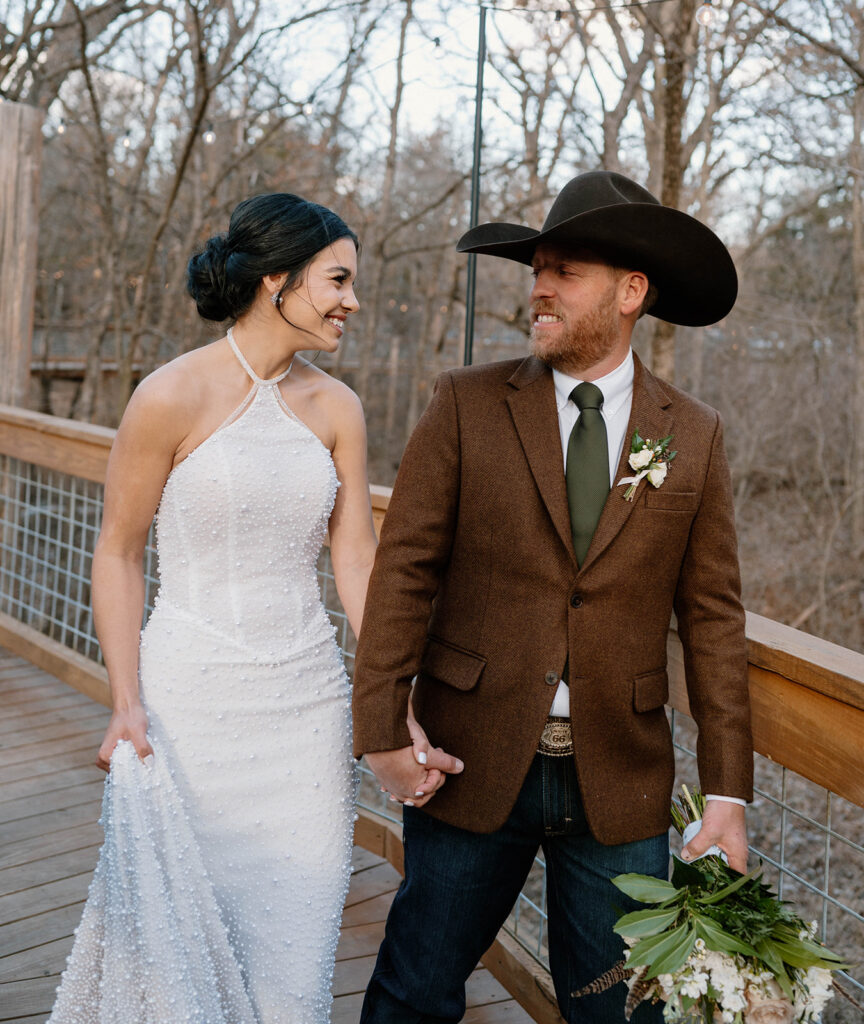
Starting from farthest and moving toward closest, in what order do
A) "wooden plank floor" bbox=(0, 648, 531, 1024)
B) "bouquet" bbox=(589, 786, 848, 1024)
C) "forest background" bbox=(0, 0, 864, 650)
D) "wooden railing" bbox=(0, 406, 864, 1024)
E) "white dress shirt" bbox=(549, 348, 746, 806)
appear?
1. "forest background" bbox=(0, 0, 864, 650)
2. "wooden plank floor" bbox=(0, 648, 531, 1024)
3. "white dress shirt" bbox=(549, 348, 746, 806)
4. "wooden railing" bbox=(0, 406, 864, 1024)
5. "bouquet" bbox=(589, 786, 848, 1024)

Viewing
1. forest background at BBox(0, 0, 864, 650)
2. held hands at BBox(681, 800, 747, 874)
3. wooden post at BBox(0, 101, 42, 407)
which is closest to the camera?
held hands at BBox(681, 800, 747, 874)

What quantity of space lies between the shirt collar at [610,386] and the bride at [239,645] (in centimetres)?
47

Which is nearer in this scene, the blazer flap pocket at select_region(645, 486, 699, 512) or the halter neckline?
the blazer flap pocket at select_region(645, 486, 699, 512)

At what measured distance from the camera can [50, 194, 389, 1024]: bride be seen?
6.40ft

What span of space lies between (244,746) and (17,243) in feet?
14.7

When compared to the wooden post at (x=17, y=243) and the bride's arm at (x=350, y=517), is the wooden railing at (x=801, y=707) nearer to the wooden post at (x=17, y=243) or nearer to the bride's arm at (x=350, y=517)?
the bride's arm at (x=350, y=517)

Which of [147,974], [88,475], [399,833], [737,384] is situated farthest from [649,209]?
[737,384]

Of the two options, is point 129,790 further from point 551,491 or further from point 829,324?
point 829,324

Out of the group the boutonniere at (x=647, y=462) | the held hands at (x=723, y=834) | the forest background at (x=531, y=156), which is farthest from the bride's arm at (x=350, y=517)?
the forest background at (x=531, y=156)

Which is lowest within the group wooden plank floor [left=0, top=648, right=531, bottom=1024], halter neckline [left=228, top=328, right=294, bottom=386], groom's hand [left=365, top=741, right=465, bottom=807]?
wooden plank floor [left=0, top=648, right=531, bottom=1024]

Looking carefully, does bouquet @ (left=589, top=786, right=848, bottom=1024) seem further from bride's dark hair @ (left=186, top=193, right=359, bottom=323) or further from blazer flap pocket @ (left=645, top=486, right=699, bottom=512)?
bride's dark hair @ (left=186, top=193, right=359, bottom=323)

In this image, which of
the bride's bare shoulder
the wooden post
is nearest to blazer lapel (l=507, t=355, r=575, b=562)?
the bride's bare shoulder

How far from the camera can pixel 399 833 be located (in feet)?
10.4

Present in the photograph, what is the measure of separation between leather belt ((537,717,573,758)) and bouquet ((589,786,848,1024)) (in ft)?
1.02
